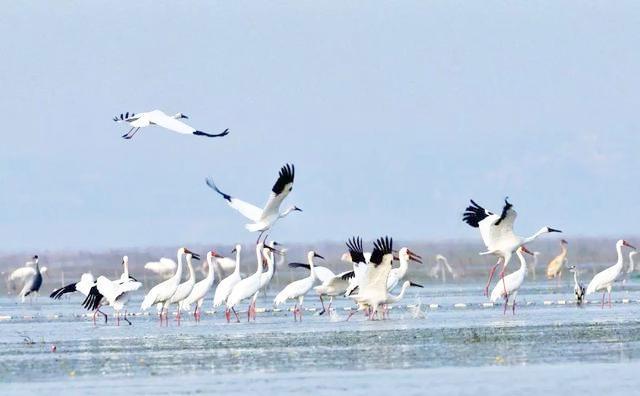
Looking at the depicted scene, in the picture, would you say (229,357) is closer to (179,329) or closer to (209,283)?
(179,329)

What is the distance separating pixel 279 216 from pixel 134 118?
356 cm

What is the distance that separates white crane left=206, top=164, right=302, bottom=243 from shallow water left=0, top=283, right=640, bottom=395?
1.58m

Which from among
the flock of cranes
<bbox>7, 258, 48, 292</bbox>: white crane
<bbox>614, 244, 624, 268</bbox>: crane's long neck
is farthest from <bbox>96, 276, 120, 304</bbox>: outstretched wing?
<bbox>7, 258, 48, 292</bbox>: white crane

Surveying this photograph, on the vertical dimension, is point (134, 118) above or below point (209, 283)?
above

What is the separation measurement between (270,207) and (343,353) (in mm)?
8758

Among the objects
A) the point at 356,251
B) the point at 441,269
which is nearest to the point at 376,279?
the point at 356,251

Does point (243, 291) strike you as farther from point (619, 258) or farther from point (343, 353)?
point (343, 353)

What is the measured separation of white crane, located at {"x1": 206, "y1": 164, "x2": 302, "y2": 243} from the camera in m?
26.8

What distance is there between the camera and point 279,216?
2877 centimetres

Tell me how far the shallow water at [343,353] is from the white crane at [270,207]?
1.58 meters

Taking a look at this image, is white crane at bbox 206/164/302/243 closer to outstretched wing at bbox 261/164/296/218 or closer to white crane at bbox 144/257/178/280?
outstretched wing at bbox 261/164/296/218

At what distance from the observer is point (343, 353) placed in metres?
19.2

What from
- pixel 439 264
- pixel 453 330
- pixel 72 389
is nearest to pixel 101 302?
pixel 453 330

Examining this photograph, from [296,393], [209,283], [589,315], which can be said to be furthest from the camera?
[209,283]
